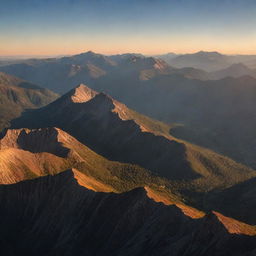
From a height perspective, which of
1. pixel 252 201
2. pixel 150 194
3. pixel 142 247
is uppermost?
pixel 150 194

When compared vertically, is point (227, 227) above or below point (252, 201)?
above

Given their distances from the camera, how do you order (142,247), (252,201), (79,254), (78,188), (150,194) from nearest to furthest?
(142,247)
(79,254)
(150,194)
(78,188)
(252,201)

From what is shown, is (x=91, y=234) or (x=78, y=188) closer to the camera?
(x=91, y=234)

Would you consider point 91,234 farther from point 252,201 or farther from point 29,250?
point 252,201

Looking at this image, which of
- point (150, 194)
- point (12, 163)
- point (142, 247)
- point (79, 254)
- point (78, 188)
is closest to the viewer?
point (142, 247)

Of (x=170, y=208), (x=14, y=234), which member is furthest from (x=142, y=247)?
(x=14, y=234)

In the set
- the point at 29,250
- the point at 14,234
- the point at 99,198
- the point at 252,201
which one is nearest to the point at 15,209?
the point at 14,234

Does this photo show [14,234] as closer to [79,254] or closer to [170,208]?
[79,254]
